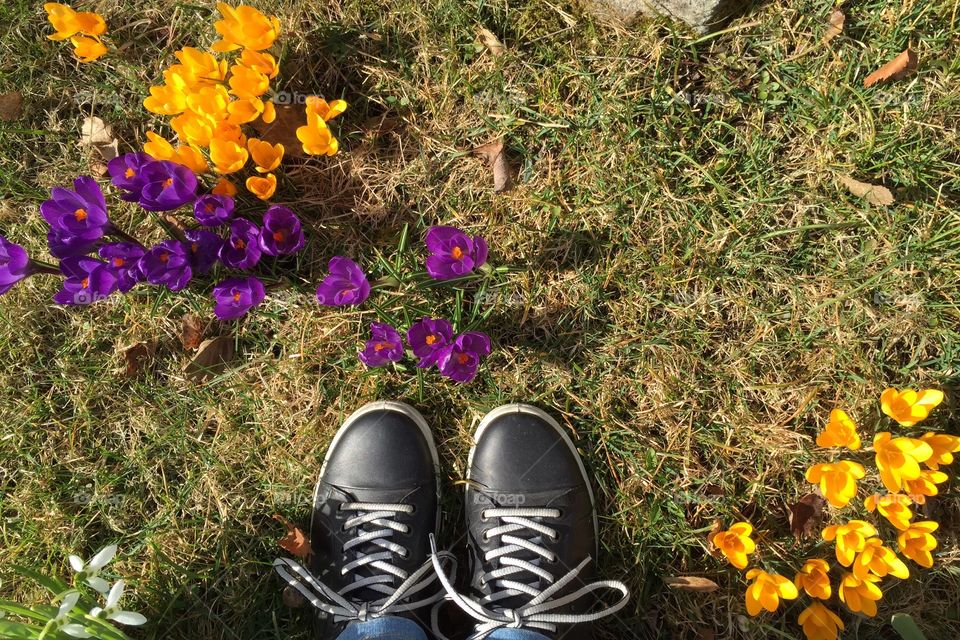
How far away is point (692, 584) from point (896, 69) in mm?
1688

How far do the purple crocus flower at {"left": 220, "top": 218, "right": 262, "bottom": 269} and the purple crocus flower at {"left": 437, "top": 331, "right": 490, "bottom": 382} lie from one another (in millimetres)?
653

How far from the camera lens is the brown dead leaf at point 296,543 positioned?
213 cm

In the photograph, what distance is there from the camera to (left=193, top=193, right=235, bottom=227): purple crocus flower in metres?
1.93

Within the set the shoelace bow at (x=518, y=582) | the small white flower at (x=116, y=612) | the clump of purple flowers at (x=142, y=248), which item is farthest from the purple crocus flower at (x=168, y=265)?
the shoelace bow at (x=518, y=582)

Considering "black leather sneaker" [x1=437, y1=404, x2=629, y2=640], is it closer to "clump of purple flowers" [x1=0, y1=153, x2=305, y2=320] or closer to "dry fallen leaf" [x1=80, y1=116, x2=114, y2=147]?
"clump of purple flowers" [x1=0, y1=153, x2=305, y2=320]

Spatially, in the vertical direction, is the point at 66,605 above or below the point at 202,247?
below

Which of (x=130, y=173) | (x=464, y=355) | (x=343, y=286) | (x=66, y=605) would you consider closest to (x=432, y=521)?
(x=464, y=355)

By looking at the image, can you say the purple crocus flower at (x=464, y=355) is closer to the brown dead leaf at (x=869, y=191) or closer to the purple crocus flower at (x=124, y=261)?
the purple crocus flower at (x=124, y=261)

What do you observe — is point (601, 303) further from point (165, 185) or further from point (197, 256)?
point (165, 185)

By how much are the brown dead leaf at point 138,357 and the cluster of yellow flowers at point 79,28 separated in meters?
0.93

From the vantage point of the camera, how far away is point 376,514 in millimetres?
2123

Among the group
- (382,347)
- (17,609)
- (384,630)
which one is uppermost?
(382,347)

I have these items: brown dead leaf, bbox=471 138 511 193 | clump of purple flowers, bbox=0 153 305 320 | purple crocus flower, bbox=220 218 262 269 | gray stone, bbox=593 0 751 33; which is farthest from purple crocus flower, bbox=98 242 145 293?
gray stone, bbox=593 0 751 33

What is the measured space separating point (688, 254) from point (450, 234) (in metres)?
0.76
